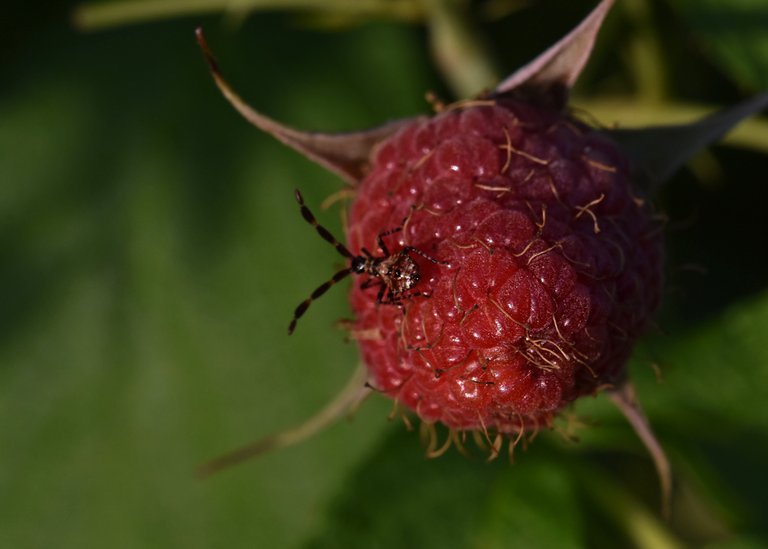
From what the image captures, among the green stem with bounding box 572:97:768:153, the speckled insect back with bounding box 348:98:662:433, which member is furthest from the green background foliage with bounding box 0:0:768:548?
the speckled insect back with bounding box 348:98:662:433

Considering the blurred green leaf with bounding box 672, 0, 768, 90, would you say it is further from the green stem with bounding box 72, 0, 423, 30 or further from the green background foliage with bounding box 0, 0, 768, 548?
the green stem with bounding box 72, 0, 423, 30

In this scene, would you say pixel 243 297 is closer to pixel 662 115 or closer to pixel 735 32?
pixel 662 115

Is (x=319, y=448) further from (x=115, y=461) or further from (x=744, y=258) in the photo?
(x=744, y=258)

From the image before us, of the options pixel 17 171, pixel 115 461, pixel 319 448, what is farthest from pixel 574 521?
pixel 17 171

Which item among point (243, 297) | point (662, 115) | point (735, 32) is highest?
point (735, 32)

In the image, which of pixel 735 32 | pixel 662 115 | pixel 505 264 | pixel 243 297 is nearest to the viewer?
pixel 505 264

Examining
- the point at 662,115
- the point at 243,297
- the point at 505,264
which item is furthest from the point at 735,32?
the point at 243,297

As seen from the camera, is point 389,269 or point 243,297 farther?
point 243,297
